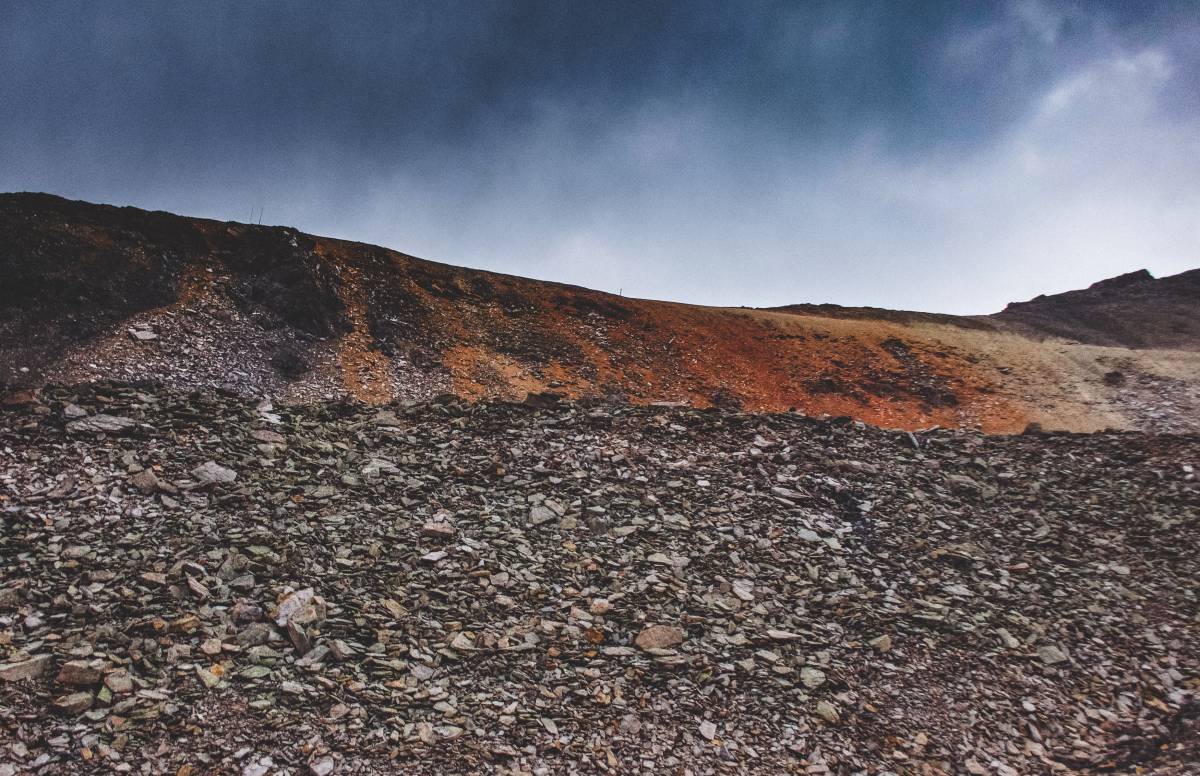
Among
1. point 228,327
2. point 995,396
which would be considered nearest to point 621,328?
point 228,327

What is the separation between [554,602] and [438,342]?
12.7m

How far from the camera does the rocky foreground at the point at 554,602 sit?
5.53 metres

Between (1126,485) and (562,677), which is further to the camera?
(1126,485)

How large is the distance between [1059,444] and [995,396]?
503 inches

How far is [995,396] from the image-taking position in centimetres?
2377

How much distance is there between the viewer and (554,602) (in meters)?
7.29

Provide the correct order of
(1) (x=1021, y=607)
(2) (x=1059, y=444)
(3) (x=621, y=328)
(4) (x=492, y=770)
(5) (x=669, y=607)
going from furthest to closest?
(3) (x=621, y=328) → (2) (x=1059, y=444) → (1) (x=1021, y=607) → (5) (x=669, y=607) → (4) (x=492, y=770)

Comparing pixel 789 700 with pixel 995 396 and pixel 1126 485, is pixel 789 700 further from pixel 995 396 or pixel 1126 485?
pixel 995 396

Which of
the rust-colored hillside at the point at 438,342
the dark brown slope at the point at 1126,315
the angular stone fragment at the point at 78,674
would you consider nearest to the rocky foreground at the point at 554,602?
the angular stone fragment at the point at 78,674

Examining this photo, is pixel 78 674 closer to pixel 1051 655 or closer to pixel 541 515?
pixel 541 515

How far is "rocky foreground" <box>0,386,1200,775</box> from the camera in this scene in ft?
18.1

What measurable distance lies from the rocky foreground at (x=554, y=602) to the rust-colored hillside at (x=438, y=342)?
3.86 m

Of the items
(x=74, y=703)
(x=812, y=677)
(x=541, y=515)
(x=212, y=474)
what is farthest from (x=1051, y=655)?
(x=212, y=474)

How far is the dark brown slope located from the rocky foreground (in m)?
39.2
